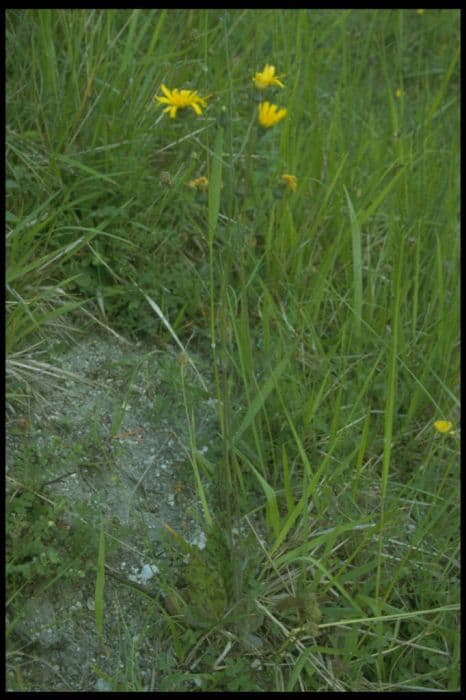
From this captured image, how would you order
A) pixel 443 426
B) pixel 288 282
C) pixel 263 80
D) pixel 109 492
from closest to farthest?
pixel 263 80 < pixel 109 492 < pixel 443 426 < pixel 288 282

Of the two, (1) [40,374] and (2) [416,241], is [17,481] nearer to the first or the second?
(1) [40,374]

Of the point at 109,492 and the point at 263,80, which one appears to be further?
the point at 109,492

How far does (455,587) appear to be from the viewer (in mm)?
2184

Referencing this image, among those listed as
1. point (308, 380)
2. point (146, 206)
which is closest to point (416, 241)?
point (308, 380)

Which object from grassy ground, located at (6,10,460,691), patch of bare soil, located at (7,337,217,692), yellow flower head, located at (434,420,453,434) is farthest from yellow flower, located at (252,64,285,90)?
yellow flower head, located at (434,420,453,434)

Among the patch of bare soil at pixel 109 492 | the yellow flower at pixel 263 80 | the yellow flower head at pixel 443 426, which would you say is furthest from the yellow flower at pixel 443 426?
the yellow flower at pixel 263 80

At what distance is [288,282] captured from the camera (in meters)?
2.70

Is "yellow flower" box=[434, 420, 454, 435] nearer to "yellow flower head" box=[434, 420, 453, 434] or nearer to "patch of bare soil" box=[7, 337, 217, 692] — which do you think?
"yellow flower head" box=[434, 420, 453, 434]

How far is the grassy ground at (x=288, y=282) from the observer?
6.97ft

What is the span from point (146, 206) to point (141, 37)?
60 centimetres

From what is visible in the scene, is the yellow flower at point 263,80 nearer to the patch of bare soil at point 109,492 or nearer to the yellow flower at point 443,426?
the patch of bare soil at point 109,492

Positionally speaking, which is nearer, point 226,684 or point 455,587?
point 226,684

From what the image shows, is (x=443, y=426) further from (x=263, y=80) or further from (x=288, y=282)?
Result: (x=263, y=80)

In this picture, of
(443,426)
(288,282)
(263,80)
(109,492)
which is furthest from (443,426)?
(263,80)
